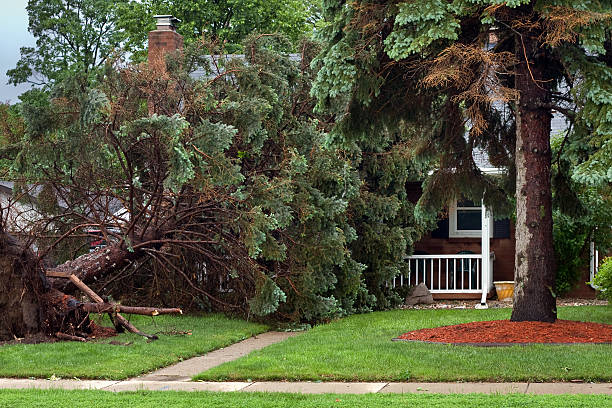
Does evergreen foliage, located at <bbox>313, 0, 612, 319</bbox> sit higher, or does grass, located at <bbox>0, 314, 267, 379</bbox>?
evergreen foliage, located at <bbox>313, 0, 612, 319</bbox>

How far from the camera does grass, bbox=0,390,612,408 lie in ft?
24.0

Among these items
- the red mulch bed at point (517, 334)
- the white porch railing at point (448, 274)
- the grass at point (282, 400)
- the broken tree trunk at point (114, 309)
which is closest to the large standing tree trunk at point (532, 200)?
the red mulch bed at point (517, 334)

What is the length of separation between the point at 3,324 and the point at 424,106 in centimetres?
709

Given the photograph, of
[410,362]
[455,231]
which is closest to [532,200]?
[410,362]

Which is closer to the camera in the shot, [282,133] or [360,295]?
[282,133]

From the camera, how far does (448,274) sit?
64.2 ft

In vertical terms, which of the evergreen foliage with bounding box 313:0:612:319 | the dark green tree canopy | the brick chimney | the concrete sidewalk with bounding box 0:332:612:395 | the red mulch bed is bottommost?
the concrete sidewalk with bounding box 0:332:612:395

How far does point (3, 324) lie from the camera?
1188 cm

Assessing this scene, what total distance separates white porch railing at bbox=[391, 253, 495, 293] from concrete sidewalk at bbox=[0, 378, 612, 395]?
384 inches

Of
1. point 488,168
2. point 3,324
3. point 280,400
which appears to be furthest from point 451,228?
point 280,400

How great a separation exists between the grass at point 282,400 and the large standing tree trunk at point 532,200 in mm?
4072

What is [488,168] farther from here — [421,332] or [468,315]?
[421,332]

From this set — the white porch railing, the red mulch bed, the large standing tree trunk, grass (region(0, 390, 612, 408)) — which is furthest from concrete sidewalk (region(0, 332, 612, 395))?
the white porch railing

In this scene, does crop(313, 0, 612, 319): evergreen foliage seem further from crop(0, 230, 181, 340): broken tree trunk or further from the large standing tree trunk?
crop(0, 230, 181, 340): broken tree trunk
